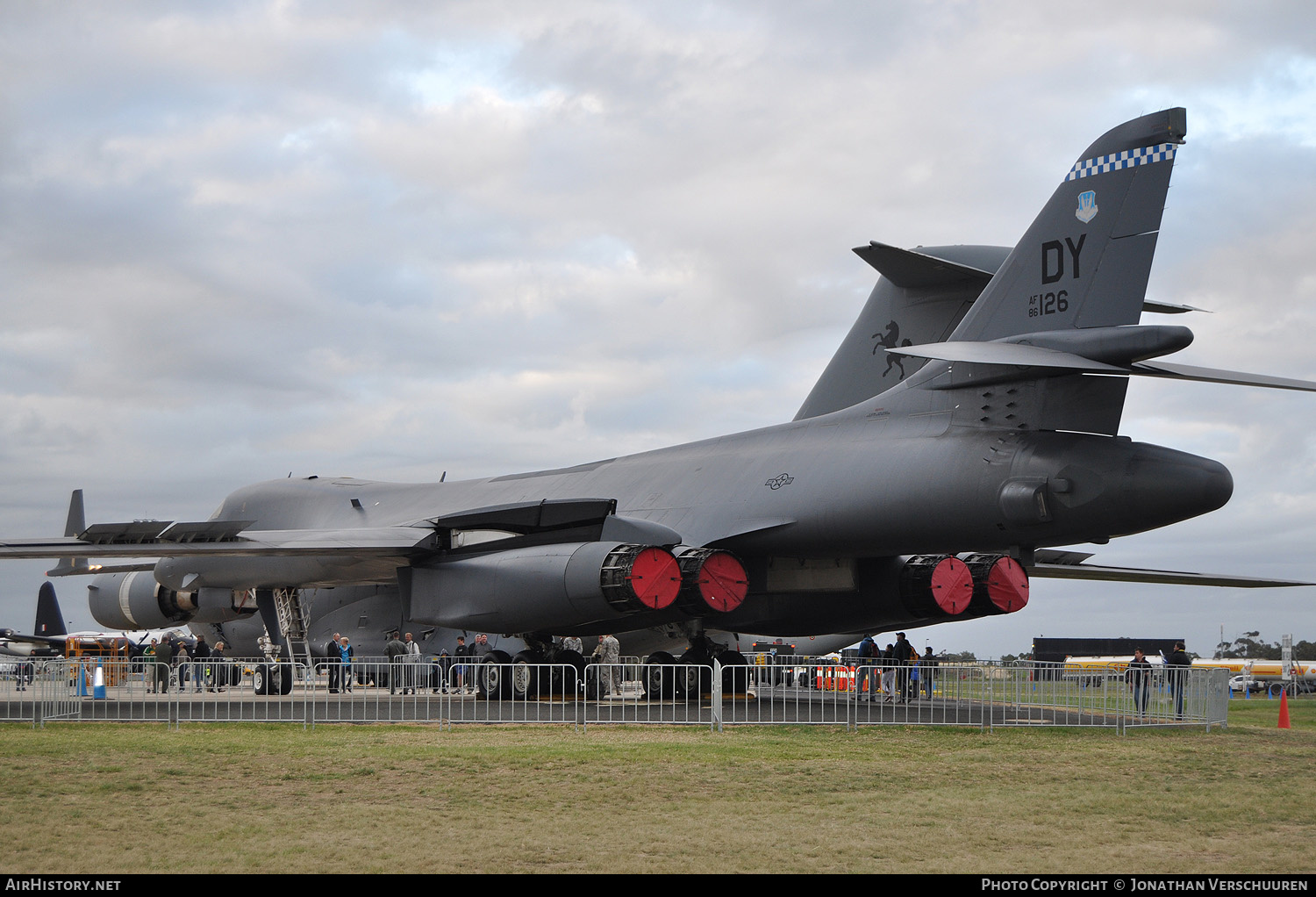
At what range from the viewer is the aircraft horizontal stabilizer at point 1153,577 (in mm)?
18328

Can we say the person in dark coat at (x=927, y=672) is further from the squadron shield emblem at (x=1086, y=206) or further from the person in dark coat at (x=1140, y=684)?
the squadron shield emblem at (x=1086, y=206)

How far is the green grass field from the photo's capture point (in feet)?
18.3

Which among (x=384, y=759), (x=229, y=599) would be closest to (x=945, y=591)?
(x=384, y=759)

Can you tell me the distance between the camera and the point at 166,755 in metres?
9.31

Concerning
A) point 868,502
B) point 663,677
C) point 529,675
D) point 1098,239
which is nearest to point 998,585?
point 868,502

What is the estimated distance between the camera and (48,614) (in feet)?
149

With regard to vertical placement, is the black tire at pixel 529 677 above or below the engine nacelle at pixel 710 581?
below

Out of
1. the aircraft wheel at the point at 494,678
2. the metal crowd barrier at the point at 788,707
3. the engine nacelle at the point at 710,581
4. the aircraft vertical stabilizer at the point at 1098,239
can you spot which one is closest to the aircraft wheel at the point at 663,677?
the metal crowd barrier at the point at 788,707

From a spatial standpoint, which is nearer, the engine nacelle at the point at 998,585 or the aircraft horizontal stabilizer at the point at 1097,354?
the aircraft horizontal stabilizer at the point at 1097,354

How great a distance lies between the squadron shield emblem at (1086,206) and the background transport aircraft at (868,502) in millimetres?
34

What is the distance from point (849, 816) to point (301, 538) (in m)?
11.3

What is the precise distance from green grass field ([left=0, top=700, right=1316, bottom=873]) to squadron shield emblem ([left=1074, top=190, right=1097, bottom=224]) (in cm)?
495

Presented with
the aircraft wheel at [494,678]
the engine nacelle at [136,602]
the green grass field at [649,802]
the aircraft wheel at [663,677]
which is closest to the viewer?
the green grass field at [649,802]
